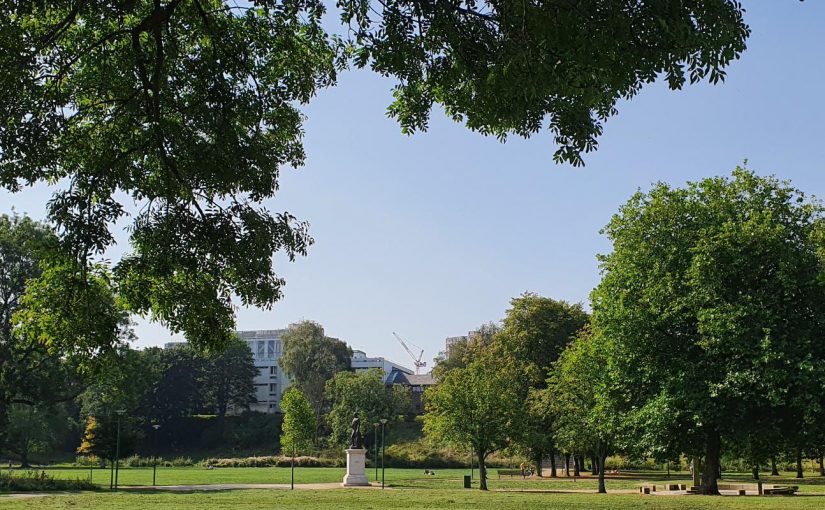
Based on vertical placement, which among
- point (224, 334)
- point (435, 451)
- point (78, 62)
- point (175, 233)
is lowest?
point (435, 451)

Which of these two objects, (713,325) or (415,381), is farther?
(415,381)

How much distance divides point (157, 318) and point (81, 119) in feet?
9.04

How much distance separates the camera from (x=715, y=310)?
25891 mm

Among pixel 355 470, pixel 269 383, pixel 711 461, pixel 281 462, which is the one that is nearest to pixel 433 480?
pixel 355 470

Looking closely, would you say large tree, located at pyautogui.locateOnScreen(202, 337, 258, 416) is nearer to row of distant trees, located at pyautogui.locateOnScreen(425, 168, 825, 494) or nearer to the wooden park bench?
row of distant trees, located at pyautogui.locateOnScreen(425, 168, 825, 494)

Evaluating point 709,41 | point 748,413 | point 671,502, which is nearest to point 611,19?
point 709,41

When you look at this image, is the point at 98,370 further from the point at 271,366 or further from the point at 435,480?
the point at 271,366

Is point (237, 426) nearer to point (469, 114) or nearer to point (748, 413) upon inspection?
point (748, 413)

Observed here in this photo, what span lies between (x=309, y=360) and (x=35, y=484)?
183 feet

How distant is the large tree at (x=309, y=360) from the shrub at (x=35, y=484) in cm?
5237

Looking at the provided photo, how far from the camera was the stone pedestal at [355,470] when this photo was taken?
42.4 m

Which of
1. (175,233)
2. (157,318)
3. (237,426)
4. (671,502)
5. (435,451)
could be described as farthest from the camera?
(237,426)

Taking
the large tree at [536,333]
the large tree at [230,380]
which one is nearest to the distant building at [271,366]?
the large tree at [230,380]

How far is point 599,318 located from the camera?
99.1 ft
